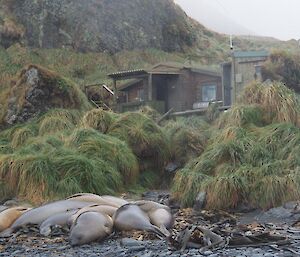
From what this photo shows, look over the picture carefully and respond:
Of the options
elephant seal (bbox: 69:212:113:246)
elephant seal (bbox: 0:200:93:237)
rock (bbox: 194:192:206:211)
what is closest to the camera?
elephant seal (bbox: 69:212:113:246)

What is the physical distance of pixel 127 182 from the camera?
46.6ft

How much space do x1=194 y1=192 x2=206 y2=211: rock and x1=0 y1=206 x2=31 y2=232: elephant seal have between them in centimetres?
342

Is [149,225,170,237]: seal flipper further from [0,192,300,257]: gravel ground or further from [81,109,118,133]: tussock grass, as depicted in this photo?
[81,109,118,133]: tussock grass

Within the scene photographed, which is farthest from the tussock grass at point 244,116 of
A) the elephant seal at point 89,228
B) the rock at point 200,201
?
the elephant seal at point 89,228

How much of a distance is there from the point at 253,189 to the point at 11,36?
91.0 ft

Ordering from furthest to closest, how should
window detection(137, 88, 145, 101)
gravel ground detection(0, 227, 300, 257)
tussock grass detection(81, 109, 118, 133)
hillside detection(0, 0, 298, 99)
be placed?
1. hillside detection(0, 0, 298, 99)
2. window detection(137, 88, 145, 101)
3. tussock grass detection(81, 109, 118, 133)
4. gravel ground detection(0, 227, 300, 257)

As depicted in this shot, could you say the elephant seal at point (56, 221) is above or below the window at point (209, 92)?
below

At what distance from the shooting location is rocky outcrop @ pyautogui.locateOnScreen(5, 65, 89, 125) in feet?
61.4

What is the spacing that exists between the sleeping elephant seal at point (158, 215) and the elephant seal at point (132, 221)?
15 centimetres

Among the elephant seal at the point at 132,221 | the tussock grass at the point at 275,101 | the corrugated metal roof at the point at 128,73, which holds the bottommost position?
the elephant seal at the point at 132,221

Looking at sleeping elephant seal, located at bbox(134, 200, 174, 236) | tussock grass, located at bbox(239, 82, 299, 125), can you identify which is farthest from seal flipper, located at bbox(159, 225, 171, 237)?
tussock grass, located at bbox(239, 82, 299, 125)

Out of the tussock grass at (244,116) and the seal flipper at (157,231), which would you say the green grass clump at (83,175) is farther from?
the seal flipper at (157,231)

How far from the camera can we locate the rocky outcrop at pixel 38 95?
61.4 ft

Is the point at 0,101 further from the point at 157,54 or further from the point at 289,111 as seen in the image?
the point at 157,54
